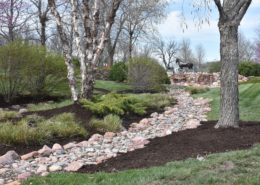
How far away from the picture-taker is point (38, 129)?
8.36m

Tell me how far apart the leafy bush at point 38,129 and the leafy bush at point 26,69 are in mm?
5455

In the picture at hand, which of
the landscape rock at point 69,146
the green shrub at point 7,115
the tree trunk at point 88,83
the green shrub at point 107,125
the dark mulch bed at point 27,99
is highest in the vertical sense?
the tree trunk at point 88,83

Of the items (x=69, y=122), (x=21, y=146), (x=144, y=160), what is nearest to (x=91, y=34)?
(x=69, y=122)

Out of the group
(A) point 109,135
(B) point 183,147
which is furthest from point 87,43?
(B) point 183,147

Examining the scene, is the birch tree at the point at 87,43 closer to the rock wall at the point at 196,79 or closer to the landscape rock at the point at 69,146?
the landscape rock at the point at 69,146

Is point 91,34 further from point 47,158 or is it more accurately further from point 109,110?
point 47,158

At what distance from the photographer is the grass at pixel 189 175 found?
4324 mm

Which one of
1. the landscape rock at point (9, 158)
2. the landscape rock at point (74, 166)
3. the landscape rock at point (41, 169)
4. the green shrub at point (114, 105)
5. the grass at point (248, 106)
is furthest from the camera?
the green shrub at point (114, 105)

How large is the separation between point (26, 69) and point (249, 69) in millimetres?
21359

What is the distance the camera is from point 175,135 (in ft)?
24.1

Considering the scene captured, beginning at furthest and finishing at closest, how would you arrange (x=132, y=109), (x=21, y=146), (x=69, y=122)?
(x=132, y=109) < (x=69, y=122) < (x=21, y=146)

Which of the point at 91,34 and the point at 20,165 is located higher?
the point at 91,34

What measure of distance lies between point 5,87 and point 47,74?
4.85ft

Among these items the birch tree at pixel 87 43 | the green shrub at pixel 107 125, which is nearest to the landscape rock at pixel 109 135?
the green shrub at pixel 107 125
